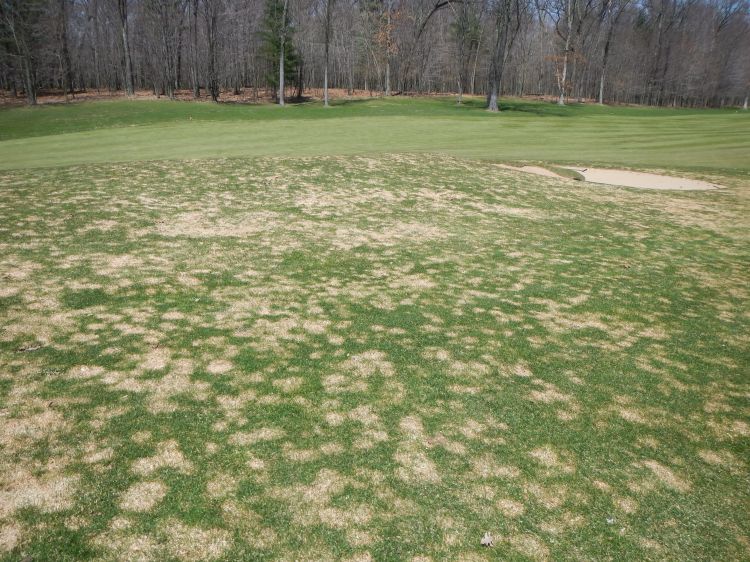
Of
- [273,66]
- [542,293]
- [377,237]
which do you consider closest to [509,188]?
[377,237]

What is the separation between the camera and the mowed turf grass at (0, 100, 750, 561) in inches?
120

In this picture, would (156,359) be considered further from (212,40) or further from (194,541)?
(212,40)

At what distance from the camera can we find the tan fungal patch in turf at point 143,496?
121 inches

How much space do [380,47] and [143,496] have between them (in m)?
61.7

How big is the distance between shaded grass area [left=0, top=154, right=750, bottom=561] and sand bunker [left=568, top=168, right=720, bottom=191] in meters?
6.49

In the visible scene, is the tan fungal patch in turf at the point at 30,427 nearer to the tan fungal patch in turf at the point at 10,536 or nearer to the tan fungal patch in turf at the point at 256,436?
the tan fungal patch in turf at the point at 10,536

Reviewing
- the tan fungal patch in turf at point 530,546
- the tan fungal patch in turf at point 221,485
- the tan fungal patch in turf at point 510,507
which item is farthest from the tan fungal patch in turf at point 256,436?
the tan fungal patch in turf at point 530,546

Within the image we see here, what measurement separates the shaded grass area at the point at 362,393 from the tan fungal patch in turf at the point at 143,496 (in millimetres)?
12

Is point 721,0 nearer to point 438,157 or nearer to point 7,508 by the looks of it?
point 438,157

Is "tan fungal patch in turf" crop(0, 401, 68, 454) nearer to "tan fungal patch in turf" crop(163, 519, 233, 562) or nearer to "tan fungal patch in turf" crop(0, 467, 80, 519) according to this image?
"tan fungal patch in turf" crop(0, 467, 80, 519)

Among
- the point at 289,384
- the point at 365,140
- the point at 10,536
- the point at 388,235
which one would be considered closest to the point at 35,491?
the point at 10,536

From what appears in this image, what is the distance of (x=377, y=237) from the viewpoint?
9.27m

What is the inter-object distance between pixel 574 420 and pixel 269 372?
107 inches

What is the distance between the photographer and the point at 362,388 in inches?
177
